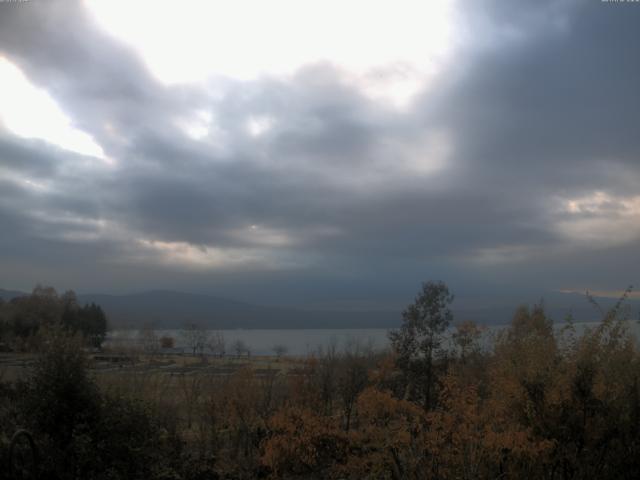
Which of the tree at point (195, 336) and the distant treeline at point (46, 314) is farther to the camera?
the distant treeline at point (46, 314)

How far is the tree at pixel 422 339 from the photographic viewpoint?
19516mm

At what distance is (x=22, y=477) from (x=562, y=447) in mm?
8608

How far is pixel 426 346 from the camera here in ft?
64.6

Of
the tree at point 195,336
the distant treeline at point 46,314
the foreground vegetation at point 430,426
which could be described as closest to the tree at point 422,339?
the foreground vegetation at point 430,426

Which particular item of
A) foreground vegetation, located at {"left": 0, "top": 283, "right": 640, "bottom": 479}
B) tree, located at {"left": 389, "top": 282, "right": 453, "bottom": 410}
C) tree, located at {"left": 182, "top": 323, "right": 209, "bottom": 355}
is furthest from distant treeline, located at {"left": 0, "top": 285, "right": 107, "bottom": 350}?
foreground vegetation, located at {"left": 0, "top": 283, "right": 640, "bottom": 479}

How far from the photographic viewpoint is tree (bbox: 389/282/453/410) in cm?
1952

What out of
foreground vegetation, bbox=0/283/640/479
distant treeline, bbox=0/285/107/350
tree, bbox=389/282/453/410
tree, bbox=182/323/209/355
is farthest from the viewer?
distant treeline, bbox=0/285/107/350

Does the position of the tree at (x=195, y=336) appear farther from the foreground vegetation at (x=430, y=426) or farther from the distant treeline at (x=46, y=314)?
the foreground vegetation at (x=430, y=426)

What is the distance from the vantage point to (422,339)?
64.6 ft

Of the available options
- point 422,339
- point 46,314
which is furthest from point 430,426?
point 46,314

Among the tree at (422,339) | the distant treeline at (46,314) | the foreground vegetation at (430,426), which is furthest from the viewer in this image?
the distant treeline at (46,314)

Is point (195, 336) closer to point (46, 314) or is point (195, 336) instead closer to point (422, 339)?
point (46, 314)

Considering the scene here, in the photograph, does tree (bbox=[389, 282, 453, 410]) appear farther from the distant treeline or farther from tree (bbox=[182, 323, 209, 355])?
the distant treeline

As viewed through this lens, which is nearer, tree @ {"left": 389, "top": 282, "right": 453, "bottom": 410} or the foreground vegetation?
the foreground vegetation
